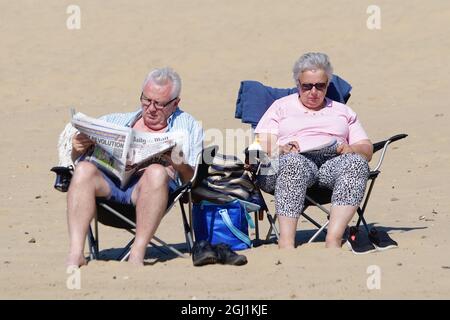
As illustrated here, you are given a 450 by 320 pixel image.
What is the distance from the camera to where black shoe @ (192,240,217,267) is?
5777 millimetres

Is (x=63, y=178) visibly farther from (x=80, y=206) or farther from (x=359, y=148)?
(x=359, y=148)

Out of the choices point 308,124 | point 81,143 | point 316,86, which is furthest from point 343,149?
point 81,143

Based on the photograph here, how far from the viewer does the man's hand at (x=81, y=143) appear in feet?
19.5

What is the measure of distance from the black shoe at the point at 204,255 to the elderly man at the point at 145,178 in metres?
0.26

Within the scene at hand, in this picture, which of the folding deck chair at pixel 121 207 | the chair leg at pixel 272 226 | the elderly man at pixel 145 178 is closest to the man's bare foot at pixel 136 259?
the elderly man at pixel 145 178

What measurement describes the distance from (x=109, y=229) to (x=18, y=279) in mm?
1954

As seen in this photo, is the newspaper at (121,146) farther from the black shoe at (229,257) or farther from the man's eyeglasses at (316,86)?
the man's eyeglasses at (316,86)

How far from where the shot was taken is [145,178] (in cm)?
585

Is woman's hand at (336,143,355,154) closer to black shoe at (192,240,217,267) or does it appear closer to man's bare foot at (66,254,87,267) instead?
black shoe at (192,240,217,267)

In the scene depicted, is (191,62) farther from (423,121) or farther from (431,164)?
(431,164)

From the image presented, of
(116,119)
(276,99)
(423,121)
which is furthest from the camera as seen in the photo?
(423,121)

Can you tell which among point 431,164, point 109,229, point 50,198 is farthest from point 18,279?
point 431,164

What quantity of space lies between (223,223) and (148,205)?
0.72 m

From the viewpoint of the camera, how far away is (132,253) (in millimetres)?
5828
